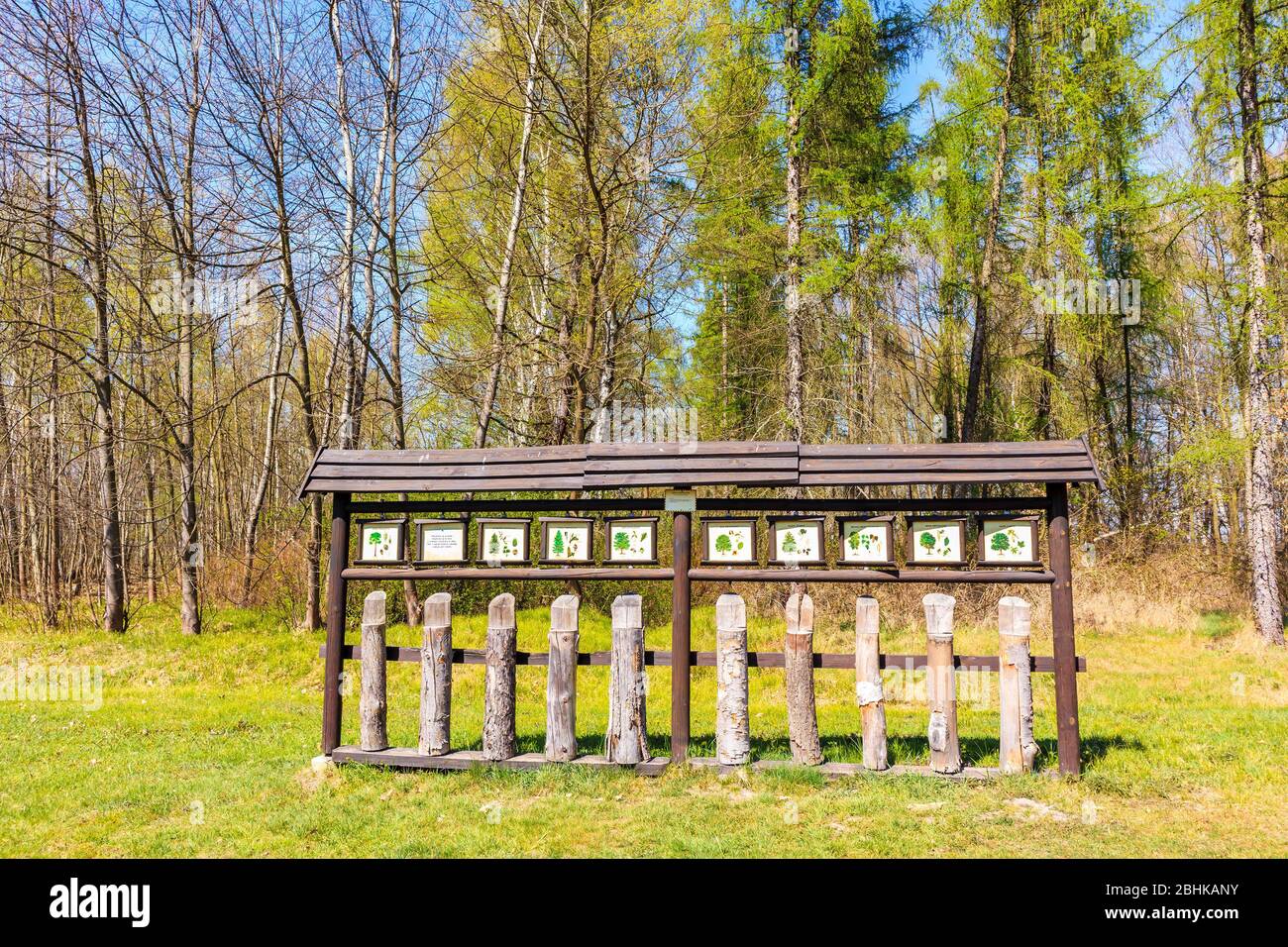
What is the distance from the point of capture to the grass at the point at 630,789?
5.03m

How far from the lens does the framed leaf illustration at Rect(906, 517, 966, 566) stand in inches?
251

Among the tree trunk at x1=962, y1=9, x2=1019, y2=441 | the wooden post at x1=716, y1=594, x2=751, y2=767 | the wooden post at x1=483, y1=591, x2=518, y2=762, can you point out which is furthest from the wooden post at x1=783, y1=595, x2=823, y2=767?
the tree trunk at x1=962, y1=9, x2=1019, y2=441

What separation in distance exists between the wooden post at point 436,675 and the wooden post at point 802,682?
2584mm

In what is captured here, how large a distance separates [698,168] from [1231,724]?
31.4ft

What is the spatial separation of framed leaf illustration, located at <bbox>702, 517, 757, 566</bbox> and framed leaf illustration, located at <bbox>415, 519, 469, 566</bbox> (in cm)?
196

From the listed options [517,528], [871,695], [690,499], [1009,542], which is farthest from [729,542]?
[1009,542]

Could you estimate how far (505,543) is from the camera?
268 inches

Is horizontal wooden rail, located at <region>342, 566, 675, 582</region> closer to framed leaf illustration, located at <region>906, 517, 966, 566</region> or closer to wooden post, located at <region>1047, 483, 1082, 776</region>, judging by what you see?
framed leaf illustration, located at <region>906, 517, 966, 566</region>

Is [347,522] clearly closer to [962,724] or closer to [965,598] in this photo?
[962,724]

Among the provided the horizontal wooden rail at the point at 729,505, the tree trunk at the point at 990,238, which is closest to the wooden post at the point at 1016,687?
the horizontal wooden rail at the point at 729,505

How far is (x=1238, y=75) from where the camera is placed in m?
14.5

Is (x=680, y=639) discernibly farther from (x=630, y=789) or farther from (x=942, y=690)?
(x=942, y=690)

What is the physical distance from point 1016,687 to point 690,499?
269cm

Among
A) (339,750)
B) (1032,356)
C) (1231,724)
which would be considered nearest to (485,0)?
(339,750)
